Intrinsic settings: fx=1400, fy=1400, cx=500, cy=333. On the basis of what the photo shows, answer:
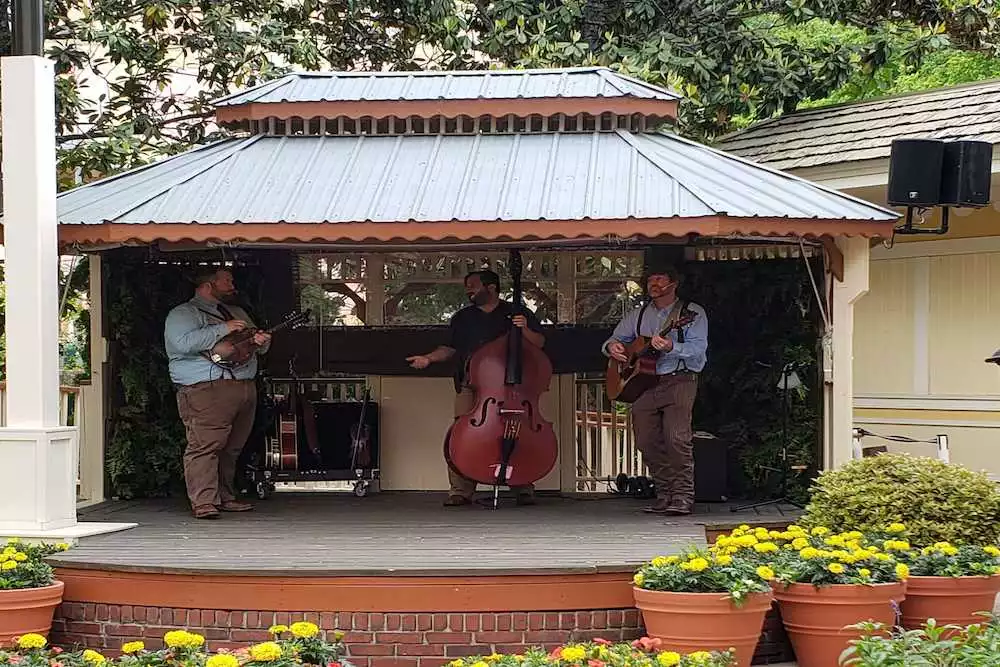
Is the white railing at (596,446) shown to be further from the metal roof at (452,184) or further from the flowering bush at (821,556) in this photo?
the flowering bush at (821,556)

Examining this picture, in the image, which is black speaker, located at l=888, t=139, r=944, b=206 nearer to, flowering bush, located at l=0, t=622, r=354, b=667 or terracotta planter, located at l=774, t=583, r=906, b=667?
terracotta planter, located at l=774, t=583, r=906, b=667

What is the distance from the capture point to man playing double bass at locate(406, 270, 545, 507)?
901 cm

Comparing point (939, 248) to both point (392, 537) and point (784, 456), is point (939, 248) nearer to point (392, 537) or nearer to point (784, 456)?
point (784, 456)

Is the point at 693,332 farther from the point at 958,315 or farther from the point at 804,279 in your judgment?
the point at 958,315

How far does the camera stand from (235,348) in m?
8.45

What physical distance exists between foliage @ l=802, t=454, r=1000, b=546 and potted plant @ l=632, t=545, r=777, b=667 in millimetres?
1130

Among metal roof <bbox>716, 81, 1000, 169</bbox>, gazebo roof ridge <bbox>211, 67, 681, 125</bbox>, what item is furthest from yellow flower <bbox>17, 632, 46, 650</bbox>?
metal roof <bbox>716, 81, 1000, 169</bbox>

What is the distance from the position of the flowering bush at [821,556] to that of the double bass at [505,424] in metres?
2.03

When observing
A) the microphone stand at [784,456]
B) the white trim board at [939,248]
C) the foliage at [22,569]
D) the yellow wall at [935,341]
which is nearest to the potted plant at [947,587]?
the microphone stand at [784,456]

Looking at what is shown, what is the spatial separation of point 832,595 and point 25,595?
3.58m

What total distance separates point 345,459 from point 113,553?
10.7 feet

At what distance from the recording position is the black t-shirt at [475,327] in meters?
9.03

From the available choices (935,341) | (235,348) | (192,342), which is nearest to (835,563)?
(235,348)

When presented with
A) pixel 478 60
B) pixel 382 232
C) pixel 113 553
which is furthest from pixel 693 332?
pixel 478 60
